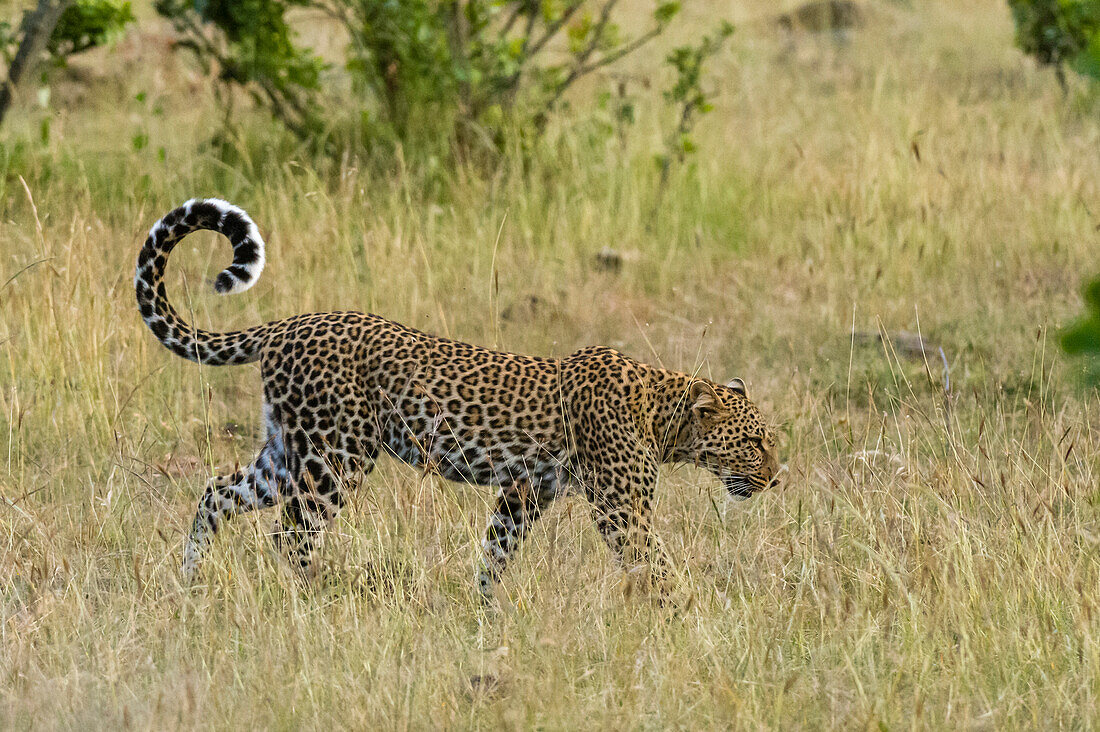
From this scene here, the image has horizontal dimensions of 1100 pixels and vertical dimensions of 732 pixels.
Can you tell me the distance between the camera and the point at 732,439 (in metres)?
4.62

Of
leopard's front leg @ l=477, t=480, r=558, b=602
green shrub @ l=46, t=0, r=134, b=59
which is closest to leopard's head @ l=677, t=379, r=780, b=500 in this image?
leopard's front leg @ l=477, t=480, r=558, b=602

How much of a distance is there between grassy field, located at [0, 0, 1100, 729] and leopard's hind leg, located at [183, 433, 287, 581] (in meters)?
0.15

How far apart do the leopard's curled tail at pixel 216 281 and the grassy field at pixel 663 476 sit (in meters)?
0.27

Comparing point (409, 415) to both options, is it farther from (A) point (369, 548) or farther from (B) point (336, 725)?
(B) point (336, 725)

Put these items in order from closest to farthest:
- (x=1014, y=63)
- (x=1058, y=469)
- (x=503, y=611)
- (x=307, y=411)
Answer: (x=503, y=611) → (x=307, y=411) → (x=1058, y=469) → (x=1014, y=63)

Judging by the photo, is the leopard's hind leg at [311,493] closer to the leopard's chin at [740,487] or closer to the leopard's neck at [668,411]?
the leopard's neck at [668,411]

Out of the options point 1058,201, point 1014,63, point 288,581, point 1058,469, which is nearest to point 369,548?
point 288,581

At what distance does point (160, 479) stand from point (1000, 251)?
17.3 ft

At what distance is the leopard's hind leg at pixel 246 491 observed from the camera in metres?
4.57

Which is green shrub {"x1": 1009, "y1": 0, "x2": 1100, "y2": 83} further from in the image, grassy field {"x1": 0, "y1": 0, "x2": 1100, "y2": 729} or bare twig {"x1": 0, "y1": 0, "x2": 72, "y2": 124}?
bare twig {"x1": 0, "y1": 0, "x2": 72, "y2": 124}

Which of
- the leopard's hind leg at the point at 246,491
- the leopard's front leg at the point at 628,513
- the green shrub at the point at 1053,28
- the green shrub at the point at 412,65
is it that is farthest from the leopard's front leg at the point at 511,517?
the green shrub at the point at 1053,28

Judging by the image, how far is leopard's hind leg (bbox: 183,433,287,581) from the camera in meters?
4.57

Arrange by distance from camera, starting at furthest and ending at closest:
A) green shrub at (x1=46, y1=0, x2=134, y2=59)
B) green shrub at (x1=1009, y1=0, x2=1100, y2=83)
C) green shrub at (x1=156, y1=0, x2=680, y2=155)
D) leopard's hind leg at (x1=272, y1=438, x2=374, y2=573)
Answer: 1. green shrub at (x1=1009, y1=0, x2=1100, y2=83)
2. green shrub at (x1=156, y1=0, x2=680, y2=155)
3. green shrub at (x1=46, y1=0, x2=134, y2=59)
4. leopard's hind leg at (x1=272, y1=438, x2=374, y2=573)

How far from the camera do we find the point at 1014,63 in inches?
578
